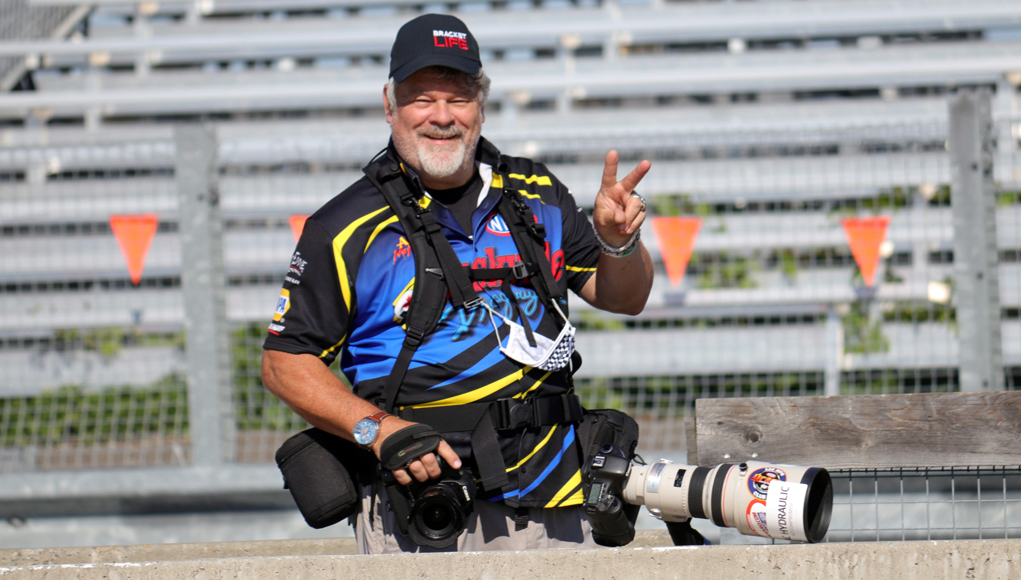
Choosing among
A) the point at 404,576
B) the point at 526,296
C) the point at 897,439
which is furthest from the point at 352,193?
the point at 897,439

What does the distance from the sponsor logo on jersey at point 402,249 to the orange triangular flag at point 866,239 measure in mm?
3081

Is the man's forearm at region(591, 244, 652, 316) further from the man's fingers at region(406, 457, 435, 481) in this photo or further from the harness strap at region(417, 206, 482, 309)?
the man's fingers at region(406, 457, 435, 481)

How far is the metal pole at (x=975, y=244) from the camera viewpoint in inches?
149

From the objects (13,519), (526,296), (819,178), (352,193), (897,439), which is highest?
(819,178)

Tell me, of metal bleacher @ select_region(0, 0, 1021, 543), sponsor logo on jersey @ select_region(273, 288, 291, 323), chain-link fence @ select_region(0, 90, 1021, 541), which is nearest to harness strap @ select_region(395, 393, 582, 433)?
sponsor logo on jersey @ select_region(273, 288, 291, 323)

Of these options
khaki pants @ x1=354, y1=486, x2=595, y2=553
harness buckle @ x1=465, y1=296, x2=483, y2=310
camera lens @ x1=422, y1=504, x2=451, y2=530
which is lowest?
khaki pants @ x1=354, y1=486, x2=595, y2=553

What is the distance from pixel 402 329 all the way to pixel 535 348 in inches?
12.8

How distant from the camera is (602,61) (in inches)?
255

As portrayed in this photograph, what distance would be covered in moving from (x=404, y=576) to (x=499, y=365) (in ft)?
1.96

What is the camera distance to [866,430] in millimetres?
2164

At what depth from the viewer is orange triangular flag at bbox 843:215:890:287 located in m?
4.38

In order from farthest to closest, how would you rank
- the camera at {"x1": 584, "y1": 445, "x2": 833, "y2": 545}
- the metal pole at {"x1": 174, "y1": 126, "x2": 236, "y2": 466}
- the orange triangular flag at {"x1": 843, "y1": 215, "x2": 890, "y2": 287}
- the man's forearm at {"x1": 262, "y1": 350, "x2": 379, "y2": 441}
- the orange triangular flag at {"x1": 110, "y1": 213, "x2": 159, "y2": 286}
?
the orange triangular flag at {"x1": 843, "y1": 215, "x2": 890, "y2": 287} < the orange triangular flag at {"x1": 110, "y1": 213, "x2": 159, "y2": 286} < the metal pole at {"x1": 174, "y1": 126, "x2": 236, "y2": 466} < the man's forearm at {"x1": 262, "y1": 350, "x2": 379, "y2": 441} < the camera at {"x1": 584, "y1": 445, "x2": 833, "y2": 545}

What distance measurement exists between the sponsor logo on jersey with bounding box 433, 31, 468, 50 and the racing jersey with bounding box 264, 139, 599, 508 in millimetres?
320

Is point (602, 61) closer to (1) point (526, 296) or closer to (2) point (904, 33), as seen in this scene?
(2) point (904, 33)
